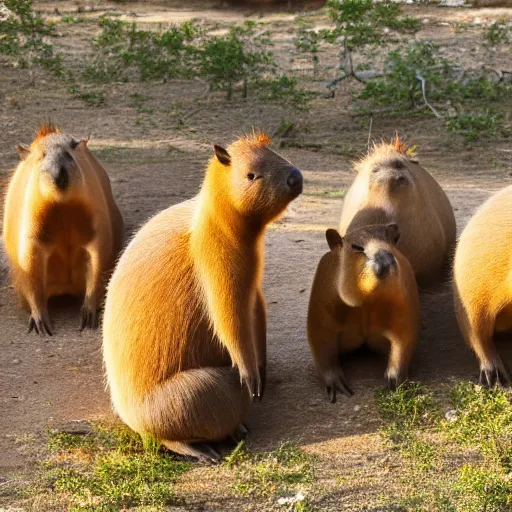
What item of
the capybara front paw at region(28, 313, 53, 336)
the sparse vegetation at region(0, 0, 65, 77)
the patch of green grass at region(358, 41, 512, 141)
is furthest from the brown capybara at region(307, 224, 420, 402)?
the sparse vegetation at region(0, 0, 65, 77)

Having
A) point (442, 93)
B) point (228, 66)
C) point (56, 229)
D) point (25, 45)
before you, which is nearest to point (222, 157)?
point (56, 229)

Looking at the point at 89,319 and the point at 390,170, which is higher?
the point at 390,170

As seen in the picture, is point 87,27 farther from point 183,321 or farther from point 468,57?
point 183,321

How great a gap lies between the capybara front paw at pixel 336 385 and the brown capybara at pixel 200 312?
0.59 metres

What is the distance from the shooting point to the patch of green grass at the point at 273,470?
4082mm

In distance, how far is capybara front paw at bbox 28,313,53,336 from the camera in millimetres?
6117

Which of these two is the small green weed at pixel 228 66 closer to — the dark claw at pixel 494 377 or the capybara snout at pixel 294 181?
the dark claw at pixel 494 377

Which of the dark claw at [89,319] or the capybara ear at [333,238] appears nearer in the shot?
the capybara ear at [333,238]

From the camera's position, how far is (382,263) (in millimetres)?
4676

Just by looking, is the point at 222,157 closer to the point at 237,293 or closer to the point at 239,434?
the point at 237,293

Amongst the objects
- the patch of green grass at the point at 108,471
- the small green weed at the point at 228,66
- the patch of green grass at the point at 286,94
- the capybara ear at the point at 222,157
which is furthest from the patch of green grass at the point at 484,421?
the small green weed at the point at 228,66

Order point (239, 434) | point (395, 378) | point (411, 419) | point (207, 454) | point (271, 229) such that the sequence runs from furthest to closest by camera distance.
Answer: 1. point (271, 229)
2. point (395, 378)
3. point (411, 419)
4. point (239, 434)
5. point (207, 454)

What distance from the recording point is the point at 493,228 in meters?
4.93

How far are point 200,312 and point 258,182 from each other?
0.74 meters
